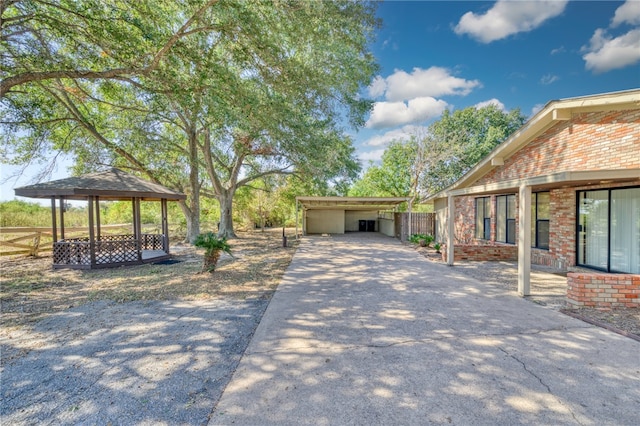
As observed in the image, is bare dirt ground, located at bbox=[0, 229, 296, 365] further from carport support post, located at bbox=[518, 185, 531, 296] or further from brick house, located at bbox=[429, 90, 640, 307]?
brick house, located at bbox=[429, 90, 640, 307]

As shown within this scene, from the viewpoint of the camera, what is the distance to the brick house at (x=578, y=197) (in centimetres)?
491

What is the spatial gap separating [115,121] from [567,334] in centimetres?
1564

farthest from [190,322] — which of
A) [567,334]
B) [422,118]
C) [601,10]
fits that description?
[422,118]

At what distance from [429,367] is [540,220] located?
7968mm

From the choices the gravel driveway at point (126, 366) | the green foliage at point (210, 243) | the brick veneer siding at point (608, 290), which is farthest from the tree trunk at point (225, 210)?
the brick veneer siding at point (608, 290)

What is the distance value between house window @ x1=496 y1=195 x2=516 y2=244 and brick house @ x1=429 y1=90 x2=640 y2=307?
0.04 metres

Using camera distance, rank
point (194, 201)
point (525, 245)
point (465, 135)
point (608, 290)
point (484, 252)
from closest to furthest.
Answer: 1. point (608, 290)
2. point (525, 245)
3. point (484, 252)
4. point (194, 201)
5. point (465, 135)

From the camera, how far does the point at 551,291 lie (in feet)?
18.7

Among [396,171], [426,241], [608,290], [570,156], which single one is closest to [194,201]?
[426,241]

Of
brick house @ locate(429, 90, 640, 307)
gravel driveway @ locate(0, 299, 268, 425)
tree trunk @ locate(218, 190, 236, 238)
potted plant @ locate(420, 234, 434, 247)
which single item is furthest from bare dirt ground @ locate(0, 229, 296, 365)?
tree trunk @ locate(218, 190, 236, 238)

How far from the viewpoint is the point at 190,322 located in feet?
14.0

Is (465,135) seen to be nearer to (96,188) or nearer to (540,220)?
(540,220)

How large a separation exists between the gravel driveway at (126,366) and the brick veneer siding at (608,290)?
5.59 meters

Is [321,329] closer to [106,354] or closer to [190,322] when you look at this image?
[190,322]
